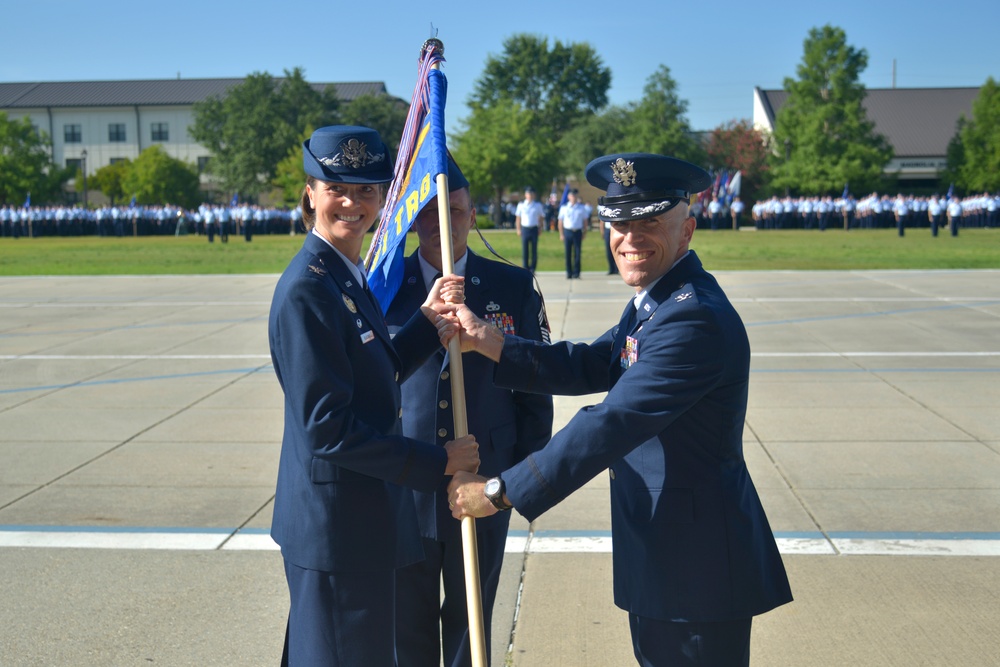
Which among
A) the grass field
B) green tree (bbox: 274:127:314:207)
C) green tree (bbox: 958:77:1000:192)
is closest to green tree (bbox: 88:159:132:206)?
green tree (bbox: 274:127:314:207)

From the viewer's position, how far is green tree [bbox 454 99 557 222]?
66500 mm

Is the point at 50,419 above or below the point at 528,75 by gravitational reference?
below

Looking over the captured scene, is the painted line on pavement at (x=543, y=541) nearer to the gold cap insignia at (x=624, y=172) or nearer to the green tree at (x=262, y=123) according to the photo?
the gold cap insignia at (x=624, y=172)

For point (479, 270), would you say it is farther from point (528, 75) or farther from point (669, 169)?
point (528, 75)

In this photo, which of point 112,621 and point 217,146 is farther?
point 217,146

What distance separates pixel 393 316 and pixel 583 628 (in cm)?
171

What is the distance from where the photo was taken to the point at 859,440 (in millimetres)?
7641

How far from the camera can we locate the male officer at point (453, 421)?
3613 millimetres

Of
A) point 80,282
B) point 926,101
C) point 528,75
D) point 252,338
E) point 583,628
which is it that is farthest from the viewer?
point 528,75

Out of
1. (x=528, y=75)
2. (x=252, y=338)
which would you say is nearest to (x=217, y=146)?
(x=528, y=75)

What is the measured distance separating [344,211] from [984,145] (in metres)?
71.3

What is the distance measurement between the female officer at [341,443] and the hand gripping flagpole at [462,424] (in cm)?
14

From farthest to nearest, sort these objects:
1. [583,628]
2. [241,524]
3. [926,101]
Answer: [926,101] < [241,524] < [583,628]

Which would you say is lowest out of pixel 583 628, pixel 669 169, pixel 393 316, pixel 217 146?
pixel 583 628
